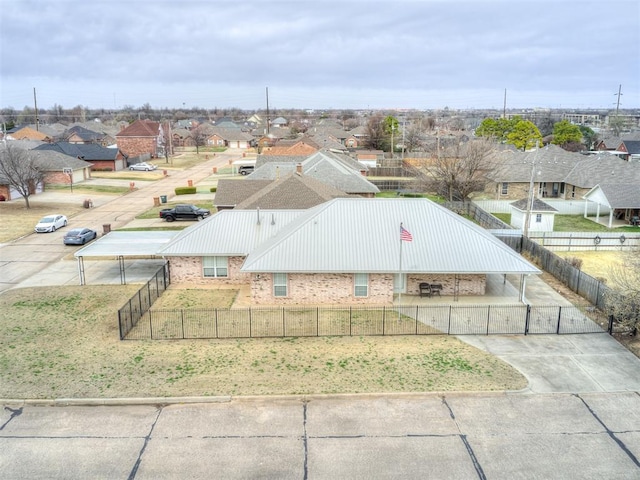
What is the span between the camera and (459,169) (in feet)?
178

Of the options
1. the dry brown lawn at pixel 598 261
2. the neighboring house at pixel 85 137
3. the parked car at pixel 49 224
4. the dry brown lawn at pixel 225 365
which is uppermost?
the neighboring house at pixel 85 137

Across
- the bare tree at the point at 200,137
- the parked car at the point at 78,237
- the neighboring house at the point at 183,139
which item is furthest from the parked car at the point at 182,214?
the neighboring house at the point at 183,139

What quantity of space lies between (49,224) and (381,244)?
2916 centimetres

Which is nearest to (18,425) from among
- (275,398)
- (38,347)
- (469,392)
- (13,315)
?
(38,347)

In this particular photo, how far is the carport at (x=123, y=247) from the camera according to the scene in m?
29.9

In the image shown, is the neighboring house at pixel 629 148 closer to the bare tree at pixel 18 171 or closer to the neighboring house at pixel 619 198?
the neighboring house at pixel 619 198

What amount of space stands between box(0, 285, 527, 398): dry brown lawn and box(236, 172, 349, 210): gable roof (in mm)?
15207

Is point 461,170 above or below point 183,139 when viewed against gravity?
below

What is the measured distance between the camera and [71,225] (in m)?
46.2

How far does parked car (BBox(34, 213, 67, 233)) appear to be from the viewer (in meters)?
43.2

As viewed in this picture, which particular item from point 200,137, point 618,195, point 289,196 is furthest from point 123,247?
point 200,137

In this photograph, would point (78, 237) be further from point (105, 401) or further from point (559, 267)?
point (559, 267)

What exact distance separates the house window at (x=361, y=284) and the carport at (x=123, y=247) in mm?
10701

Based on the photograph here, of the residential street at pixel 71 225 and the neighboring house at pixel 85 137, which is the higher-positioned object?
the neighboring house at pixel 85 137
